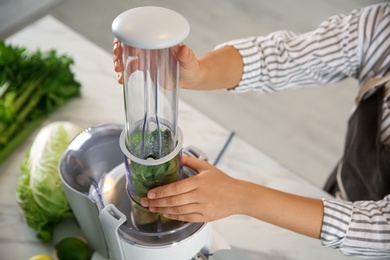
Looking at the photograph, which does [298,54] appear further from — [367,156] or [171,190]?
[171,190]

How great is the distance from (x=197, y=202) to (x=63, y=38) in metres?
0.69

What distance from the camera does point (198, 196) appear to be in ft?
2.34

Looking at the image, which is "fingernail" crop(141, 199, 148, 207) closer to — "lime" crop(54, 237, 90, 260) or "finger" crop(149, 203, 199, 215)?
"finger" crop(149, 203, 199, 215)

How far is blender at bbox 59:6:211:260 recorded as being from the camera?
522mm

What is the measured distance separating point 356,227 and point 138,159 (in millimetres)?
372

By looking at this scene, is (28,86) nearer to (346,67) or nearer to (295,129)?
(346,67)

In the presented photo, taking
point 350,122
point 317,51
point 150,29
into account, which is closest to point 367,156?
point 350,122

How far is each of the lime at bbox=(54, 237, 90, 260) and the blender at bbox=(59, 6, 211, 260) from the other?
0.07 feet

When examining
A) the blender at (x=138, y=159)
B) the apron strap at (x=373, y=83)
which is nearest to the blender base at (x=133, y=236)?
the blender at (x=138, y=159)

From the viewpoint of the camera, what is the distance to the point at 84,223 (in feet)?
2.67

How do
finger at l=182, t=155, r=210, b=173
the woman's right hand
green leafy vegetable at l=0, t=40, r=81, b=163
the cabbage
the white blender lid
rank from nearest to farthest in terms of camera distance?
the white blender lid → the woman's right hand → finger at l=182, t=155, r=210, b=173 → the cabbage → green leafy vegetable at l=0, t=40, r=81, b=163

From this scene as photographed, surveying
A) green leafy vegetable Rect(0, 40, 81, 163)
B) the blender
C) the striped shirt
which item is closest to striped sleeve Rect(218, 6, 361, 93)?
the striped shirt

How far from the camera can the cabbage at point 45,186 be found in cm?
87

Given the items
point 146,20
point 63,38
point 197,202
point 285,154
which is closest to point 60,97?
point 63,38
